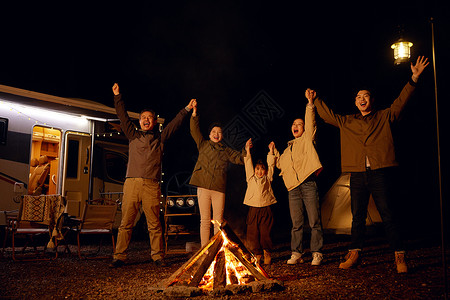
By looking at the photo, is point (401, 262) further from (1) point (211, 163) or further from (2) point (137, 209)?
(2) point (137, 209)

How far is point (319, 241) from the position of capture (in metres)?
4.39

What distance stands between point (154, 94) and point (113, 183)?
13433 mm

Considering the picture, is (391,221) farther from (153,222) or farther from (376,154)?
(153,222)

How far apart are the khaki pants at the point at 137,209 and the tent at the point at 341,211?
4.76 meters

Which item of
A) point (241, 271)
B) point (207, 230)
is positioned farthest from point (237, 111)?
point (241, 271)

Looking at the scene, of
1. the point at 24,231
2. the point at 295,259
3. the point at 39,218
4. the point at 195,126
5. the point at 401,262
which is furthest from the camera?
the point at 39,218

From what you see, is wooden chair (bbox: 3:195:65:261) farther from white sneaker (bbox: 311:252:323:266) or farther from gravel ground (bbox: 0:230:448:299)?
white sneaker (bbox: 311:252:323:266)

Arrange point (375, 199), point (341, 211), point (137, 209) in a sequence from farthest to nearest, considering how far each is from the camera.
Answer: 1. point (341, 211)
2. point (137, 209)
3. point (375, 199)

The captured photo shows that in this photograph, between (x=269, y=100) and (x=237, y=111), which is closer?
(x=237, y=111)

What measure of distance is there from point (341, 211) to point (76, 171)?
5578mm

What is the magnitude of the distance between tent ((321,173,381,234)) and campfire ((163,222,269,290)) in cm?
526

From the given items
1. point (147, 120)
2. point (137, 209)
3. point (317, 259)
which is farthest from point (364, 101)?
point (137, 209)

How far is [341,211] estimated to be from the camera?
323 inches

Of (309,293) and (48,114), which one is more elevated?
(48,114)
